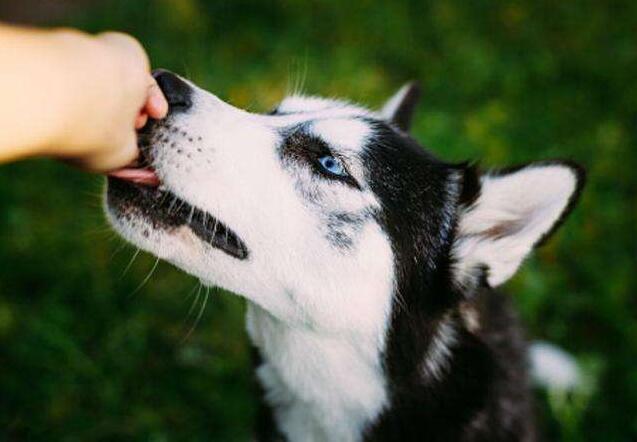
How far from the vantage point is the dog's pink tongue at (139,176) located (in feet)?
7.46

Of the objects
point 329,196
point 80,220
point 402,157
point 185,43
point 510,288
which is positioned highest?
point 402,157

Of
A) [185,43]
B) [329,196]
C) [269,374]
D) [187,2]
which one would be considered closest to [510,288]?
[269,374]

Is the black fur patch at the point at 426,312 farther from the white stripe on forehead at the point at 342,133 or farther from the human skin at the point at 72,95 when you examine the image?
the human skin at the point at 72,95

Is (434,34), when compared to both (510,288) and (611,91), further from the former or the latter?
(510,288)

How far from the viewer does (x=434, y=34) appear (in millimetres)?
5457

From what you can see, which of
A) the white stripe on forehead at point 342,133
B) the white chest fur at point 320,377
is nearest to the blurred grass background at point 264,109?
the white chest fur at point 320,377

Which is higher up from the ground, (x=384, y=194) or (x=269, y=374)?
(x=384, y=194)

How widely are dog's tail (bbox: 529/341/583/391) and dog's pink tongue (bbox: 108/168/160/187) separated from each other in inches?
83.4

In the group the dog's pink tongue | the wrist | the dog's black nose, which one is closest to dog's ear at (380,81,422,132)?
the dog's black nose

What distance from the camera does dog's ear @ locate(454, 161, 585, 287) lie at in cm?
233

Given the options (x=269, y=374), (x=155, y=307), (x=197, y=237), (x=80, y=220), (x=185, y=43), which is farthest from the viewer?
(x=185, y=43)

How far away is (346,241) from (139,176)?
701 mm

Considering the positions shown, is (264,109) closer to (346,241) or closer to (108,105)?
(346,241)

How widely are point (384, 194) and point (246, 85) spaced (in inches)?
108
